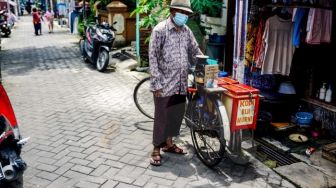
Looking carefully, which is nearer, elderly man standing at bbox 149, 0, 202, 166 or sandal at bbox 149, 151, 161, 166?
elderly man standing at bbox 149, 0, 202, 166

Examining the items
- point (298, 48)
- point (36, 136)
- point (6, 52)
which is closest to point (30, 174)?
point (36, 136)

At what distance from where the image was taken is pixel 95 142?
5.72 metres

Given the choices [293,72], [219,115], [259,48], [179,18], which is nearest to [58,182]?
[219,115]

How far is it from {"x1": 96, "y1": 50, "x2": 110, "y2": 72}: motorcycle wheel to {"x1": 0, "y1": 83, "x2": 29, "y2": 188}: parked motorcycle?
6.79 meters

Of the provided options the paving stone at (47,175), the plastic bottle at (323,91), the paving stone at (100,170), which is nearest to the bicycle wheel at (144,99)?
the paving stone at (100,170)

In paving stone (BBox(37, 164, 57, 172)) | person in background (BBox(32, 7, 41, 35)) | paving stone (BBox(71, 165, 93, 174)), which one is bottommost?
paving stone (BBox(37, 164, 57, 172))

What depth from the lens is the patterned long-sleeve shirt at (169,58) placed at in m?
4.61

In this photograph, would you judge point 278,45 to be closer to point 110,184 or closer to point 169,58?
point 169,58

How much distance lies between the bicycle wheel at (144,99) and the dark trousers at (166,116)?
1.62m

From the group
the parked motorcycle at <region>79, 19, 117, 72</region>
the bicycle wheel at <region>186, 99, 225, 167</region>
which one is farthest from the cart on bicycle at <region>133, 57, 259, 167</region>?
the parked motorcycle at <region>79, 19, 117, 72</region>

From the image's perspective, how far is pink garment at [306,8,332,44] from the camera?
5.65 meters

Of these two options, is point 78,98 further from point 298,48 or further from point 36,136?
point 298,48

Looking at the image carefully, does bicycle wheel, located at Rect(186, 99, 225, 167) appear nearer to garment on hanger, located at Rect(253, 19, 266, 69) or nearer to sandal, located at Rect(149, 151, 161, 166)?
sandal, located at Rect(149, 151, 161, 166)

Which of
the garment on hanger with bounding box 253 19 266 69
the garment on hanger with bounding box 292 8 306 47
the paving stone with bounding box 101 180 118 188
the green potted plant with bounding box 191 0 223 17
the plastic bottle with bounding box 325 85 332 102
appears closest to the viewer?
the paving stone with bounding box 101 180 118 188
